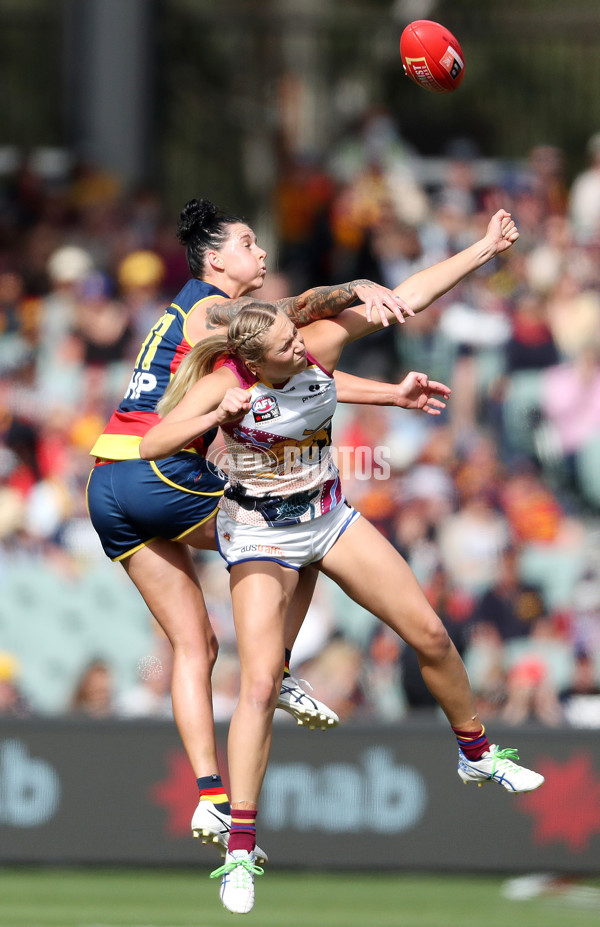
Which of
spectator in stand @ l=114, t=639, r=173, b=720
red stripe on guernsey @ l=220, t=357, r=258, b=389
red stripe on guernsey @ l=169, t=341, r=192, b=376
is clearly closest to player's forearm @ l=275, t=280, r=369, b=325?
red stripe on guernsey @ l=220, t=357, r=258, b=389

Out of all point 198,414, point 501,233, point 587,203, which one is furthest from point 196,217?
point 587,203

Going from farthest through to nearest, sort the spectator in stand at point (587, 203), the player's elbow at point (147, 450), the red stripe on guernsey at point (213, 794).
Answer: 1. the spectator in stand at point (587, 203)
2. the red stripe on guernsey at point (213, 794)
3. the player's elbow at point (147, 450)

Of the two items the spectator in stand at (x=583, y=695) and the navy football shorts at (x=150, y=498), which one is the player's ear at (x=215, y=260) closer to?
the navy football shorts at (x=150, y=498)

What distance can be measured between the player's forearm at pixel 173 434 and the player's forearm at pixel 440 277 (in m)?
0.95

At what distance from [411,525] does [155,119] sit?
5.63 meters

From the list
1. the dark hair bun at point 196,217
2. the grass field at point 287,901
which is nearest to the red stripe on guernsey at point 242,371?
the dark hair bun at point 196,217

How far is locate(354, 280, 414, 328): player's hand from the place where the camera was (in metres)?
5.24

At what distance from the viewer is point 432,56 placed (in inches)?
222

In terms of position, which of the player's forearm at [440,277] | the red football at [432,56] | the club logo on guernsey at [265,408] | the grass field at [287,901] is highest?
the red football at [432,56]

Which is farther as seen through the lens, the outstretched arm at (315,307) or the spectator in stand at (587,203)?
the spectator in stand at (587,203)

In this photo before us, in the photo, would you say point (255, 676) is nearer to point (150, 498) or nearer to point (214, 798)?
point (214, 798)

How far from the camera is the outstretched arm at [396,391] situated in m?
5.48

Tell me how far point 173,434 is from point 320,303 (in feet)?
2.86

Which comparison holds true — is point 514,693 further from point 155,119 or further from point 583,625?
point 155,119
